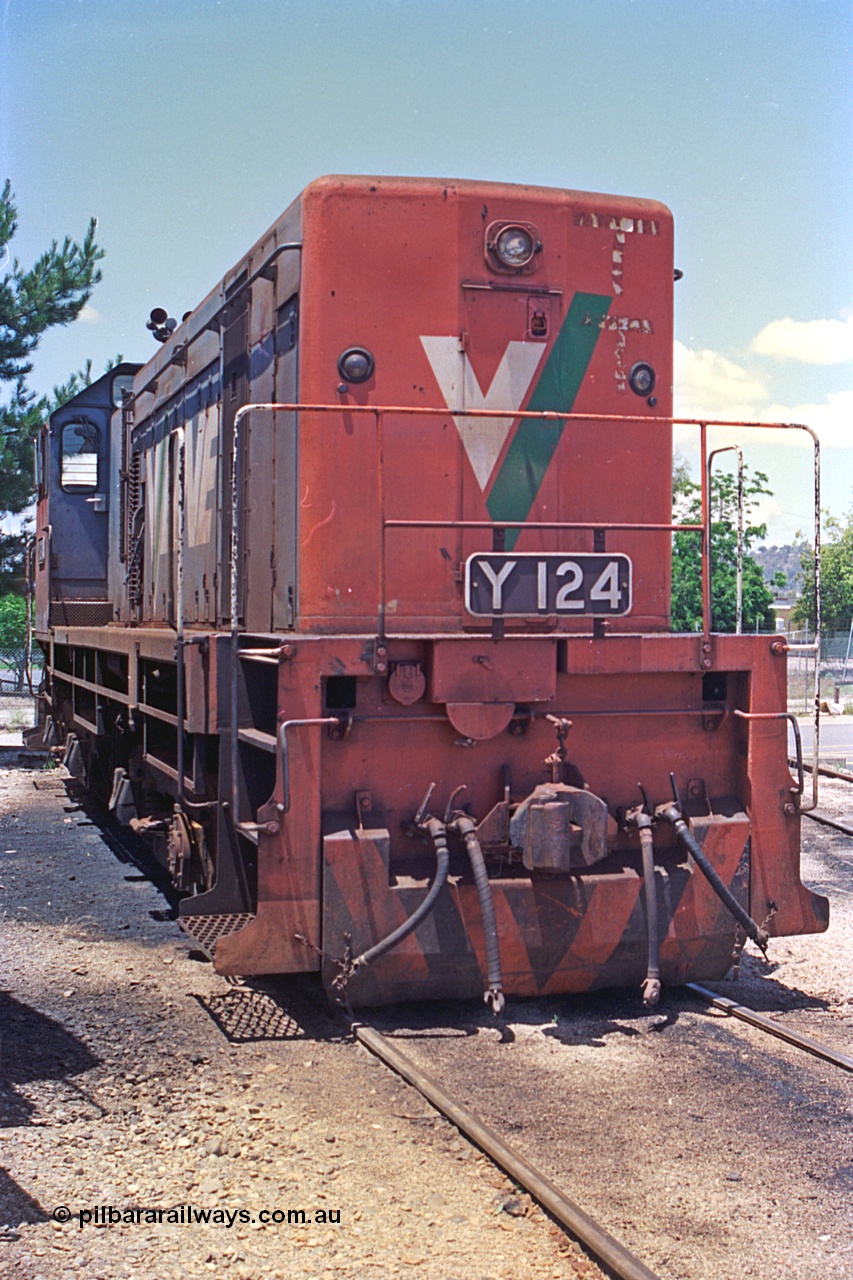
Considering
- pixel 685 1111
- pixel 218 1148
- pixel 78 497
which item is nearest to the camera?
pixel 218 1148

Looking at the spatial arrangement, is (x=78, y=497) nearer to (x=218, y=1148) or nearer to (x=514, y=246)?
(x=514, y=246)

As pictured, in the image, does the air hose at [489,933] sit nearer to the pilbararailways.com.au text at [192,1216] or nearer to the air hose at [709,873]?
the air hose at [709,873]

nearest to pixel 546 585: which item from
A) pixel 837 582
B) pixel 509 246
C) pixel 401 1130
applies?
pixel 509 246

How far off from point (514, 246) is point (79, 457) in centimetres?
690

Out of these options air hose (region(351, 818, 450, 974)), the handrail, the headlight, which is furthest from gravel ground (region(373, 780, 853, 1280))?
the headlight

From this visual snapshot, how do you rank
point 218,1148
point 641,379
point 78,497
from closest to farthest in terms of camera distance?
point 218,1148, point 641,379, point 78,497

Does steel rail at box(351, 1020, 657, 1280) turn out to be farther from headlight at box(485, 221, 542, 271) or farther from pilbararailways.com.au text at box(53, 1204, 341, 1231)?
headlight at box(485, 221, 542, 271)

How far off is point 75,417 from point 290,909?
7.58 meters

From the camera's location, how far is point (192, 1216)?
321cm

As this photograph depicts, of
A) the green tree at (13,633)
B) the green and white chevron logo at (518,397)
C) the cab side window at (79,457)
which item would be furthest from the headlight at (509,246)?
the green tree at (13,633)

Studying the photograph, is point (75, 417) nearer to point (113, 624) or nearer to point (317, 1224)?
point (113, 624)

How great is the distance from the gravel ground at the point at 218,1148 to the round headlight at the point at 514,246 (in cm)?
329

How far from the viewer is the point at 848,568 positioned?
5306cm

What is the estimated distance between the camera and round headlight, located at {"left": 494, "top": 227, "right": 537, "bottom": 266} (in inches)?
206
